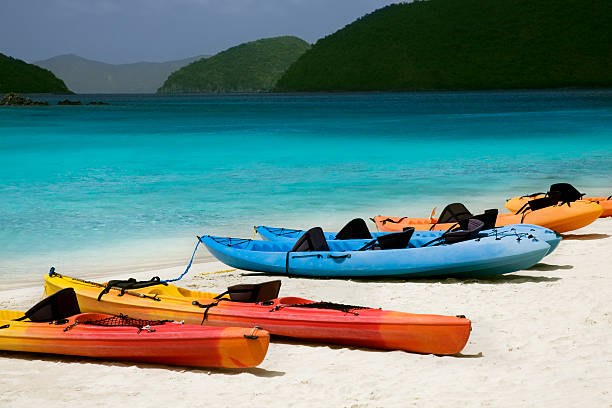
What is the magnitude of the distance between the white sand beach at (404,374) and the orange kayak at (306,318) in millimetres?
102

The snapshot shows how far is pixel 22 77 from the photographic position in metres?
185

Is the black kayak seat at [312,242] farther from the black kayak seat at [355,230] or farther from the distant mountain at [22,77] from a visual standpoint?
the distant mountain at [22,77]

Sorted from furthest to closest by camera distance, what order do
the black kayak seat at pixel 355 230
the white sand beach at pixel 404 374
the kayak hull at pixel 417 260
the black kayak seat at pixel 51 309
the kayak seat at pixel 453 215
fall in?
the kayak seat at pixel 453 215 → the black kayak seat at pixel 355 230 → the kayak hull at pixel 417 260 → the black kayak seat at pixel 51 309 → the white sand beach at pixel 404 374

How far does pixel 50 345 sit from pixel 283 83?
160628mm

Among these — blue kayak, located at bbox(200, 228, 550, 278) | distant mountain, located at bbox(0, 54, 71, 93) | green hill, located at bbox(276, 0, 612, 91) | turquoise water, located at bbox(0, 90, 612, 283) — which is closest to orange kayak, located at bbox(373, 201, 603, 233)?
blue kayak, located at bbox(200, 228, 550, 278)

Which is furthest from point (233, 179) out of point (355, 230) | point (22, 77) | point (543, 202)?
point (22, 77)

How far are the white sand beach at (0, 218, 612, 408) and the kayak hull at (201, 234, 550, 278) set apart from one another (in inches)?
26.2

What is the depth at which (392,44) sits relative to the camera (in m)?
141

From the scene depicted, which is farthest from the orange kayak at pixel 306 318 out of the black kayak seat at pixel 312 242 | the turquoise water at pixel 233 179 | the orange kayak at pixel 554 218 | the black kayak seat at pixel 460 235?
the orange kayak at pixel 554 218

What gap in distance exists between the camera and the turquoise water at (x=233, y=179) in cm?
1134

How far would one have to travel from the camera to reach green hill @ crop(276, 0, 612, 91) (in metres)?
120

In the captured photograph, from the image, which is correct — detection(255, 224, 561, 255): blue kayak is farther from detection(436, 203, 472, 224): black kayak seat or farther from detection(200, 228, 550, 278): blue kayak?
detection(436, 203, 472, 224): black kayak seat

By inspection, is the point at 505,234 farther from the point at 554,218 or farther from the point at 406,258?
the point at 554,218

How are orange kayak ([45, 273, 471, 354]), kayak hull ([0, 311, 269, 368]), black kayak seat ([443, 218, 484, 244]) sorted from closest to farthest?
kayak hull ([0, 311, 269, 368]) < orange kayak ([45, 273, 471, 354]) < black kayak seat ([443, 218, 484, 244])
